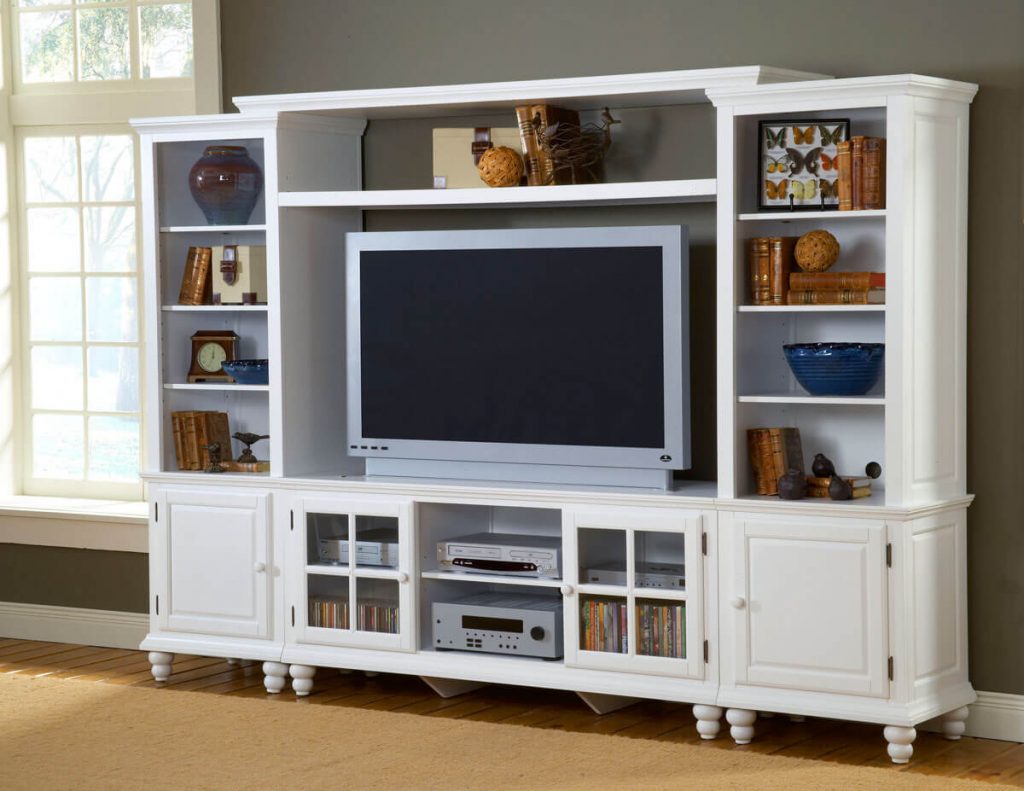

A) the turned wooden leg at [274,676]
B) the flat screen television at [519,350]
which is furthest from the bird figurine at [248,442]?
the turned wooden leg at [274,676]

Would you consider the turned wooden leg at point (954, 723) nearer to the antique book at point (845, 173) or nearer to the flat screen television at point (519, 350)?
the flat screen television at point (519, 350)

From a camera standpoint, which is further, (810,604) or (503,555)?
(503,555)

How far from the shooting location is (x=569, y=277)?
491 cm

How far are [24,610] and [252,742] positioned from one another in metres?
1.94

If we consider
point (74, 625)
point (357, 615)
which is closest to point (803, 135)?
point (357, 615)

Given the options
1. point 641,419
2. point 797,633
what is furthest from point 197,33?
point 797,633

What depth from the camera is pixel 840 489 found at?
14.6 ft

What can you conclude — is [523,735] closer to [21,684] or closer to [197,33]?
[21,684]

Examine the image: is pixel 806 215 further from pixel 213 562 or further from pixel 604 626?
pixel 213 562

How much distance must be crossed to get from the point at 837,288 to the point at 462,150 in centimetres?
131

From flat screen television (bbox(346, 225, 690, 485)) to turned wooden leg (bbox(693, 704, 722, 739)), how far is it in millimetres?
702

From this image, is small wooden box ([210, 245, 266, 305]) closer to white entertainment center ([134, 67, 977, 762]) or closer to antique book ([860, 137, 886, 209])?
white entertainment center ([134, 67, 977, 762])

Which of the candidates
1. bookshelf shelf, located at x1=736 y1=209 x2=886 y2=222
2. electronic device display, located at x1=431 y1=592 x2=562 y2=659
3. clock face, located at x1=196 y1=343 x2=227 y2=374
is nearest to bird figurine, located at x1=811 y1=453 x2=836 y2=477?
bookshelf shelf, located at x1=736 y1=209 x2=886 y2=222

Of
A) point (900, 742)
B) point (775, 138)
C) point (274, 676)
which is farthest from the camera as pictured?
point (274, 676)
